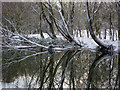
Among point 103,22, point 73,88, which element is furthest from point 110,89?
point 103,22

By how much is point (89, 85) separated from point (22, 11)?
62.9ft

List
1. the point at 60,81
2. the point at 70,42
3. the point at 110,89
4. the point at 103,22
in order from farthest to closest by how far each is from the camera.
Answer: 1. the point at 103,22
2. the point at 70,42
3. the point at 60,81
4. the point at 110,89

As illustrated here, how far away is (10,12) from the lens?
18.2 metres

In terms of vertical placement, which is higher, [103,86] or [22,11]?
[22,11]

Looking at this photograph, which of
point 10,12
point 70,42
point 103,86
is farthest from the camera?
point 10,12

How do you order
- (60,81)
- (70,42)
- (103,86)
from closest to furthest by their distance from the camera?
(103,86) → (60,81) → (70,42)

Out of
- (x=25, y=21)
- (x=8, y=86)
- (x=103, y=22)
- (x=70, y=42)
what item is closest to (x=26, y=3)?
(x=25, y=21)

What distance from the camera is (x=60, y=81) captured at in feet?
6.48

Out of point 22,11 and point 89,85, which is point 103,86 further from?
point 22,11

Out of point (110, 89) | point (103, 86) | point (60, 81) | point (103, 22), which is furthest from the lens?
point (103, 22)

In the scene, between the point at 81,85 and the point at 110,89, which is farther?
the point at 81,85

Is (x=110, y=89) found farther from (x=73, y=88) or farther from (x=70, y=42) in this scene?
(x=70, y=42)

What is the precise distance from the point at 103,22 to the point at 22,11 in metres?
11.3

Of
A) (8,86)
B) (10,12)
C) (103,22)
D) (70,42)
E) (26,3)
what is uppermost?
(26,3)
